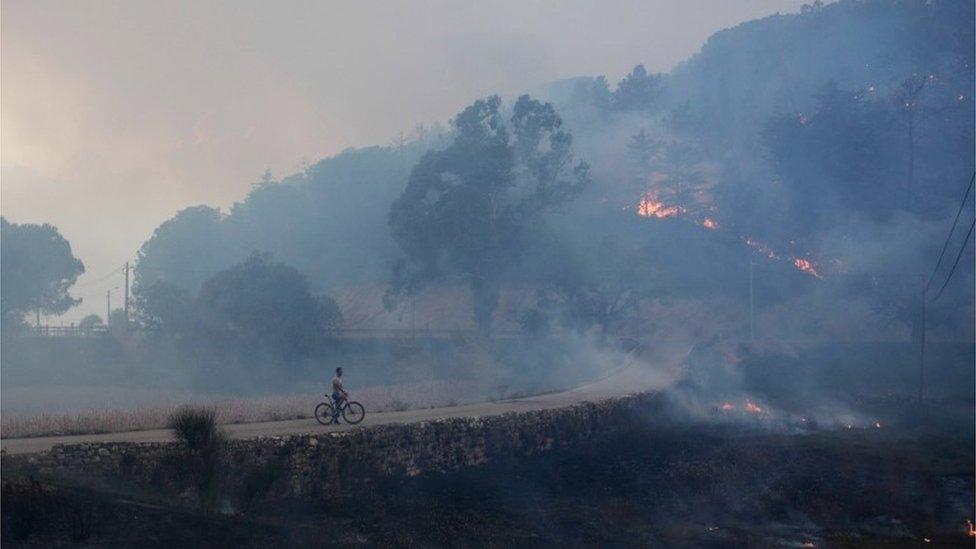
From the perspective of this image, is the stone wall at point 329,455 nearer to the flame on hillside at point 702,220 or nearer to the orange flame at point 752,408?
the orange flame at point 752,408

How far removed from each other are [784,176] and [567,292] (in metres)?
19.0

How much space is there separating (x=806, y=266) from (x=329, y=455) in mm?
63689

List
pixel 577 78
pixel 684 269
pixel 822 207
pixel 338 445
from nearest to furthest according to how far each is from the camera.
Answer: pixel 338 445, pixel 822 207, pixel 684 269, pixel 577 78

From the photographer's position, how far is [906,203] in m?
67.7

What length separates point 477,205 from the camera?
72500 millimetres

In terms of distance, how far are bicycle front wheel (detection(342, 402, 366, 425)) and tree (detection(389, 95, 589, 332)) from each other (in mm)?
42845

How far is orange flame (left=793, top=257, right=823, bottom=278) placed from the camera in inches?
3041

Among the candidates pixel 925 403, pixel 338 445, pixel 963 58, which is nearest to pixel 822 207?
pixel 963 58

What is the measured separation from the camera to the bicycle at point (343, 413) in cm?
2764

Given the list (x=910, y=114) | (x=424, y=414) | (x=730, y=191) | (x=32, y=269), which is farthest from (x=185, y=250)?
(x=424, y=414)

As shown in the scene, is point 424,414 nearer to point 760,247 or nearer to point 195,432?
point 195,432

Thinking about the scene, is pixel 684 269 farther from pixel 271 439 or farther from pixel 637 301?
pixel 271 439

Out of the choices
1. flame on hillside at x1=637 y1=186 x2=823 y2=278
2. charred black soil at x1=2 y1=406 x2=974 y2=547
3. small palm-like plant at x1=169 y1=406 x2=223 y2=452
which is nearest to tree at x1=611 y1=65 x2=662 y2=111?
flame on hillside at x1=637 y1=186 x2=823 y2=278

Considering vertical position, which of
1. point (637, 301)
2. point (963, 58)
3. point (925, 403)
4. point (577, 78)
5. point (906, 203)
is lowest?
point (925, 403)
